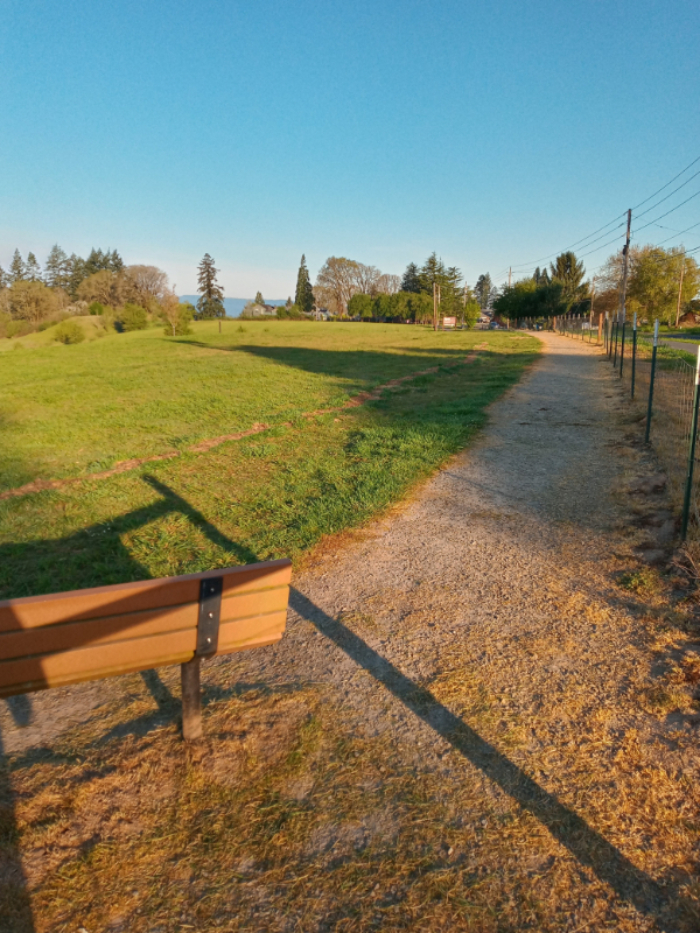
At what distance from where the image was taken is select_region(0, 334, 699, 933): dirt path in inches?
79.9

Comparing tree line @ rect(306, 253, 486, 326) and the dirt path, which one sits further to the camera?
tree line @ rect(306, 253, 486, 326)

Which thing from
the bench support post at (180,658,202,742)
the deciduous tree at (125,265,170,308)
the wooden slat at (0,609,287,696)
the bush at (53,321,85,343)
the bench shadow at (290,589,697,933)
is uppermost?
the deciduous tree at (125,265,170,308)

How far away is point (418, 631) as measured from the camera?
12.3ft

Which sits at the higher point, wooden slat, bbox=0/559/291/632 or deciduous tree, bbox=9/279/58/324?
deciduous tree, bbox=9/279/58/324

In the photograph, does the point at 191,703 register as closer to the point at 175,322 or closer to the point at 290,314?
the point at 175,322

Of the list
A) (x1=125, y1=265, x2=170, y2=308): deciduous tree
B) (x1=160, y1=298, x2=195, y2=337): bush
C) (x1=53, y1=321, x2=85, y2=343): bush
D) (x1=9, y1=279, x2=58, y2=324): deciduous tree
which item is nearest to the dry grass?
(x1=53, y1=321, x2=85, y2=343): bush

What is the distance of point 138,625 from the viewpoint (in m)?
2.28

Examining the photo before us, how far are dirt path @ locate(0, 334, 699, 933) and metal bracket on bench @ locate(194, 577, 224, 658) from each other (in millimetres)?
737

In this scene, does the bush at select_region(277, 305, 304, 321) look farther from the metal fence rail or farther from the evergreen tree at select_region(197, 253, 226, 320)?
the metal fence rail

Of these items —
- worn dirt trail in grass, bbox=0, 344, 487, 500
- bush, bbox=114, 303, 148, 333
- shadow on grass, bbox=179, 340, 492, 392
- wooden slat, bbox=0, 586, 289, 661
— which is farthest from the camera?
bush, bbox=114, 303, 148, 333

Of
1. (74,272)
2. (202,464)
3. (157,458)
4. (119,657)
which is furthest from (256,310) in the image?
(119,657)

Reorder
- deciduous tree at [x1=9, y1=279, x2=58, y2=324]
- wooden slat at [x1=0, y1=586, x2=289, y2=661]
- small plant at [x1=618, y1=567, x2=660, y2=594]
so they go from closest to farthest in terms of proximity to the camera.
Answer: wooden slat at [x1=0, y1=586, x2=289, y2=661]
small plant at [x1=618, y1=567, x2=660, y2=594]
deciduous tree at [x1=9, y1=279, x2=58, y2=324]

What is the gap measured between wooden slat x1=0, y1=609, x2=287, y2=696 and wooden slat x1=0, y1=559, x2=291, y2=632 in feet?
0.50

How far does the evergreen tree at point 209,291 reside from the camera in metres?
95.4
